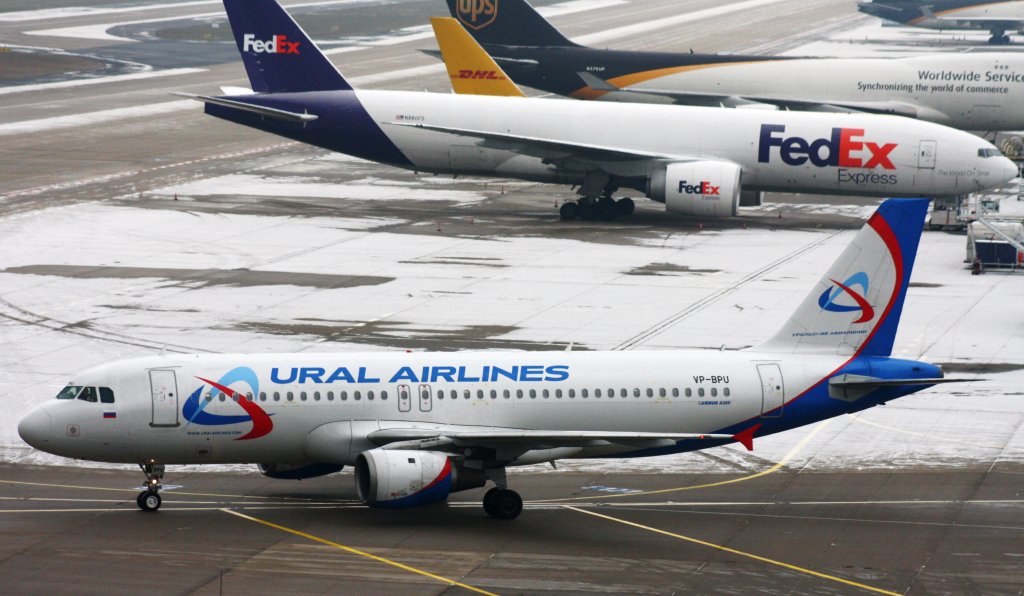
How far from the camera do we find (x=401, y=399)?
29.8 meters

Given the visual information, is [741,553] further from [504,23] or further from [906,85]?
[504,23]

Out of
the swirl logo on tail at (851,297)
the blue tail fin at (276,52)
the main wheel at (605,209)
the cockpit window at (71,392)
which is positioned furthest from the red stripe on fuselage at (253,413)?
the blue tail fin at (276,52)

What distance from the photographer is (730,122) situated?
209ft

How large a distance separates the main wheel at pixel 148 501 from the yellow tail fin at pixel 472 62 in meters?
47.2

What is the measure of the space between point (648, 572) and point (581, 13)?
14839 centimetres

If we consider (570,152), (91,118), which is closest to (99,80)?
(91,118)

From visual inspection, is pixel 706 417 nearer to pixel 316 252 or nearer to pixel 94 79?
pixel 316 252

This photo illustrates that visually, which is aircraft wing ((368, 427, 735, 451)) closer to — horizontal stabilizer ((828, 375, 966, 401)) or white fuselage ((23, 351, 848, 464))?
white fuselage ((23, 351, 848, 464))

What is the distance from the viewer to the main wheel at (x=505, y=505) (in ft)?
97.1

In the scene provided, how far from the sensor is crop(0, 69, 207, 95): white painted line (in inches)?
4119

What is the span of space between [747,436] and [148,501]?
1178 centimetres

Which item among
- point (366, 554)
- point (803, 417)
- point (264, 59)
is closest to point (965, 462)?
point (803, 417)

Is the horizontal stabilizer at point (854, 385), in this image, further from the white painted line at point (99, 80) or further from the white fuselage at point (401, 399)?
the white painted line at point (99, 80)

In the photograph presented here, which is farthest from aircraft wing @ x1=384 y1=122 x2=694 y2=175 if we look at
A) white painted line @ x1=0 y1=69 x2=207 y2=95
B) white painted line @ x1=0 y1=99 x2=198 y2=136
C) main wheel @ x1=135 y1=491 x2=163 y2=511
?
white painted line @ x1=0 y1=69 x2=207 y2=95
